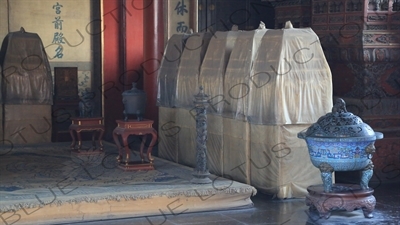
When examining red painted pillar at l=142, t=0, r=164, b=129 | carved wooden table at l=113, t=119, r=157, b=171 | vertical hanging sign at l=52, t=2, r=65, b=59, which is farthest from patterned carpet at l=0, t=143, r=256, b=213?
vertical hanging sign at l=52, t=2, r=65, b=59

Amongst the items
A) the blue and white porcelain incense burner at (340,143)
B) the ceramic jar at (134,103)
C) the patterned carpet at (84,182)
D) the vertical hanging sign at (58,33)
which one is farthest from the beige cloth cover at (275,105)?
the vertical hanging sign at (58,33)

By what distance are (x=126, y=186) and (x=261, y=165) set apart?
1.42m

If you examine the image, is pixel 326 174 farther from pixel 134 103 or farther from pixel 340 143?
pixel 134 103

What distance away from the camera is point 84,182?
732cm

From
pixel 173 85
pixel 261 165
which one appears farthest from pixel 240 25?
pixel 261 165

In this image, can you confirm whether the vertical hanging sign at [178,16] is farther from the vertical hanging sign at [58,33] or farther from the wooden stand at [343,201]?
the wooden stand at [343,201]

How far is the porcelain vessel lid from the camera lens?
21.0 ft

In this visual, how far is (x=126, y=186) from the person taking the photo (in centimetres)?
705

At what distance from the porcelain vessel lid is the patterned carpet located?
102 cm

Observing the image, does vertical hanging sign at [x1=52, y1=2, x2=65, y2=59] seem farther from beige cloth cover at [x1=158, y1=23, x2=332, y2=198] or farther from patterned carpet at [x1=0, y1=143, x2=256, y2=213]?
beige cloth cover at [x1=158, y1=23, x2=332, y2=198]

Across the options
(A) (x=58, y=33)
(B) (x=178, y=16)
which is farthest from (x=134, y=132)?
(A) (x=58, y=33)

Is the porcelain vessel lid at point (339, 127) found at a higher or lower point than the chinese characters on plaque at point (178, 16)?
lower

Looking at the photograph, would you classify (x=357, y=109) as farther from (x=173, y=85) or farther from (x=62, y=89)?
(x=62, y=89)

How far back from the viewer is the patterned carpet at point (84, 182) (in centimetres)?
652
